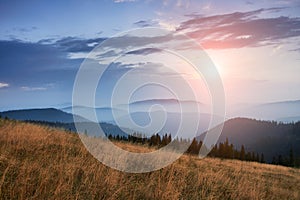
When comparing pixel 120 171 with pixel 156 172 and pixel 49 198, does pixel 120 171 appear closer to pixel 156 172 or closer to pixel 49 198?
pixel 156 172

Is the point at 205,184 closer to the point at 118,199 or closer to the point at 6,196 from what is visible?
the point at 118,199

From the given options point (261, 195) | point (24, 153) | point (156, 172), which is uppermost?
point (24, 153)

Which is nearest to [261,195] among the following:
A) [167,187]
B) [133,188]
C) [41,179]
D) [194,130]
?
[167,187]

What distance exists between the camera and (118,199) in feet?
23.3

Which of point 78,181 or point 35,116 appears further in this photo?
point 35,116

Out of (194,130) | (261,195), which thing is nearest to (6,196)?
(261,195)

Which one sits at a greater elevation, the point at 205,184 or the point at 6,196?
the point at 6,196

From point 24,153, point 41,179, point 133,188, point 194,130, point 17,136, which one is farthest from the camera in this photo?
point 194,130

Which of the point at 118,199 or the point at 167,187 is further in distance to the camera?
the point at 167,187

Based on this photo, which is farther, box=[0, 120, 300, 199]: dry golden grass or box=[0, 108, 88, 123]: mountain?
box=[0, 108, 88, 123]: mountain

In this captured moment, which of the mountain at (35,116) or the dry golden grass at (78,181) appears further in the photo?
the mountain at (35,116)

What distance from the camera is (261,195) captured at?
424 inches

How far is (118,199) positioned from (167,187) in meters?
1.52

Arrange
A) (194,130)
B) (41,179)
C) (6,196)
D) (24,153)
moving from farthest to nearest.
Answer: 1. (194,130)
2. (24,153)
3. (41,179)
4. (6,196)
